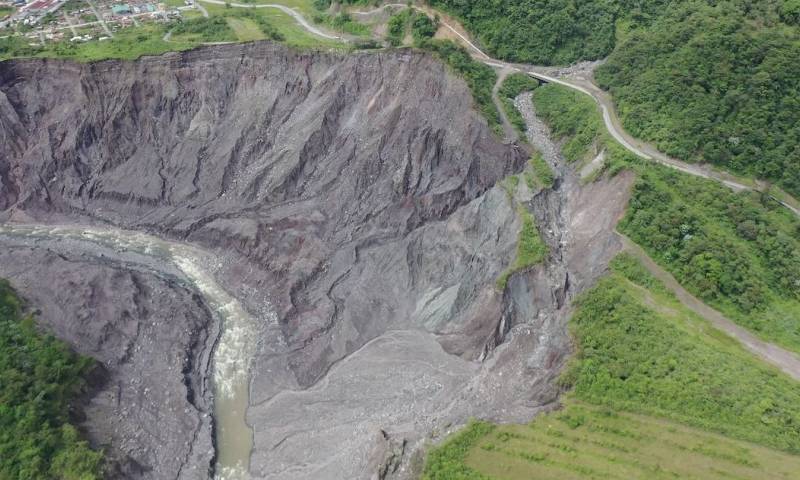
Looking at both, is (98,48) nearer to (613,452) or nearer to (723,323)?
(613,452)

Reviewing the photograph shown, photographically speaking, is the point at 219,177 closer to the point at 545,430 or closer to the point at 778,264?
the point at 545,430

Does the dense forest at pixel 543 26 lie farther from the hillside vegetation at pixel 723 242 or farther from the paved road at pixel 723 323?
the paved road at pixel 723 323

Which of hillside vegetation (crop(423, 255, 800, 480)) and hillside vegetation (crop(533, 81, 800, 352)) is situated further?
hillside vegetation (crop(533, 81, 800, 352))

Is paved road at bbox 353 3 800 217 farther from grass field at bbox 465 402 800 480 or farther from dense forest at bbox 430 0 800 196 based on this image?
grass field at bbox 465 402 800 480

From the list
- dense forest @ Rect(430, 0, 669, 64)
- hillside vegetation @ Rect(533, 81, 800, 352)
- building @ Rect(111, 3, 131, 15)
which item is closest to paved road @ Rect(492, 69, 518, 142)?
dense forest @ Rect(430, 0, 669, 64)

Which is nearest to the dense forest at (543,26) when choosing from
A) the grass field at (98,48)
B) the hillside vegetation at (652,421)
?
the grass field at (98,48)

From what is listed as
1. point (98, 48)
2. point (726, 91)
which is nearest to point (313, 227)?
point (98, 48)
